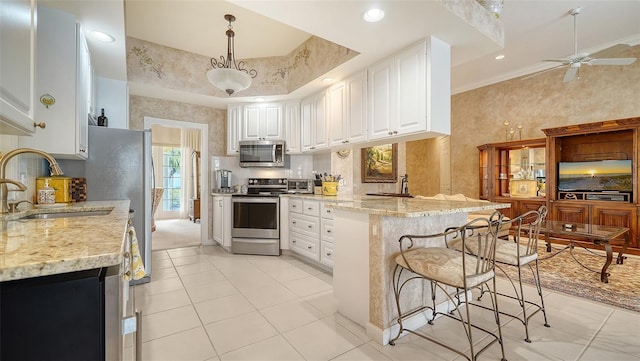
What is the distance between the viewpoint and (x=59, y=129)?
2.08m

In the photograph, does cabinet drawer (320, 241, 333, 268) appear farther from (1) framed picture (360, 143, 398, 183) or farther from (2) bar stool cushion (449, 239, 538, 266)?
(1) framed picture (360, 143, 398, 183)

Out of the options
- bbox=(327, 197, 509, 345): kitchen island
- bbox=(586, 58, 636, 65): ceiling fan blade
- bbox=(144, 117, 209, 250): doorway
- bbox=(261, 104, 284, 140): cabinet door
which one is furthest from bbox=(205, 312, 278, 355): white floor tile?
bbox=(144, 117, 209, 250): doorway

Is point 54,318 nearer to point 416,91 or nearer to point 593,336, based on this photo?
point 416,91

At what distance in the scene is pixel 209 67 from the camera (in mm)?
4277

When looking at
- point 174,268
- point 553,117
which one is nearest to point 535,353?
point 174,268

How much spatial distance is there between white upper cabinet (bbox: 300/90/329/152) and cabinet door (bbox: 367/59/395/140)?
2.96ft

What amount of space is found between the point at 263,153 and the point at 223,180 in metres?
0.84

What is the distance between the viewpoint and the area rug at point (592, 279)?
8.31 ft

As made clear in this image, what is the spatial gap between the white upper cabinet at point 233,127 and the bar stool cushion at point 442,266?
11.9ft

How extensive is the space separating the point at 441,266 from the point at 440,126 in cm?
150

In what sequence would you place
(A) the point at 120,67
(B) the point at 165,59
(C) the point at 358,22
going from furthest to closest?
(B) the point at 165,59, (A) the point at 120,67, (C) the point at 358,22

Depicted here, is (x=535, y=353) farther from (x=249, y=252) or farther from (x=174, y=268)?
(x=174, y=268)

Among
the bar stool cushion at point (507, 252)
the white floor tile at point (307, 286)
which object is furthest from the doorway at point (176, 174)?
the bar stool cushion at point (507, 252)

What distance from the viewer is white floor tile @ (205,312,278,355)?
1861 millimetres
